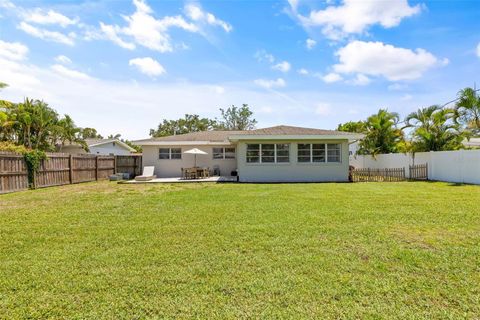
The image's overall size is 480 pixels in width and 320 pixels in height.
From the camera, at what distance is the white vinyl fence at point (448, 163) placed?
14.1 metres

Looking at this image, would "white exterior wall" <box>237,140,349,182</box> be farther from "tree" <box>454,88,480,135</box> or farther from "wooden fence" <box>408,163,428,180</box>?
"tree" <box>454,88,480,135</box>

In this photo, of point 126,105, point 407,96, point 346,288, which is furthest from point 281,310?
point 407,96

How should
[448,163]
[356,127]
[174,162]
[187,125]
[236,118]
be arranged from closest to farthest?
[448,163] → [174,162] → [356,127] → [187,125] → [236,118]

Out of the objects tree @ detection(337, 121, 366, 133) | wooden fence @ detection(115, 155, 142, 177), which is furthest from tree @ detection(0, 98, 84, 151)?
tree @ detection(337, 121, 366, 133)

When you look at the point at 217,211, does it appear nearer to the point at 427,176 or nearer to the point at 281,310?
the point at 281,310

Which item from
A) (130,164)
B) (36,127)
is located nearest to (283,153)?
(130,164)

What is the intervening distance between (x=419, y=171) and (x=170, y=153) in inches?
645

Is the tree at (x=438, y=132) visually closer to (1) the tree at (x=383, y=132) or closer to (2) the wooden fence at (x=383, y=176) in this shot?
(2) the wooden fence at (x=383, y=176)

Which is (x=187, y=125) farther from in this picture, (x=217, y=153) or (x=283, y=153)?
(x=283, y=153)

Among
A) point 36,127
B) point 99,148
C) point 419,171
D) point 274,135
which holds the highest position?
point 36,127

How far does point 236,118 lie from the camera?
171 ft

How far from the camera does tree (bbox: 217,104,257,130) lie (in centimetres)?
5194

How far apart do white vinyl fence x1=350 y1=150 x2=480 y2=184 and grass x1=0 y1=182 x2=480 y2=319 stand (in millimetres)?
8719

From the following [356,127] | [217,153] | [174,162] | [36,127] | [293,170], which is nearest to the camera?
[293,170]
